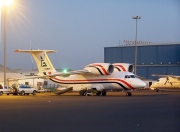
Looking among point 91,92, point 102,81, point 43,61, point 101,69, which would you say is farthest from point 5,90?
point 101,69

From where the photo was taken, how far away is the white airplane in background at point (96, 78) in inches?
1861

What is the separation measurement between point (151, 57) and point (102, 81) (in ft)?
171

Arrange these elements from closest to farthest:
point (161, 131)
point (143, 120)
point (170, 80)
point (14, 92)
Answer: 1. point (161, 131)
2. point (143, 120)
3. point (14, 92)
4. point (170, 80)

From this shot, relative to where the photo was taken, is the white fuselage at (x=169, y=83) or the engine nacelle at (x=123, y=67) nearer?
the engine nacelle at (x=123, y=67)

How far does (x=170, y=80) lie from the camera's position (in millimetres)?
69500

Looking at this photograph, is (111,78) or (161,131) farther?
(111,78)

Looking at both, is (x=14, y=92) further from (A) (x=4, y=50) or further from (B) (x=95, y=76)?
(B) (x=95, y=76)

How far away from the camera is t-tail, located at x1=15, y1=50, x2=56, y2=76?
5381 centimetres

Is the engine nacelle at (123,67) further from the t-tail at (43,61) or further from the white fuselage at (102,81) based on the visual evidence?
the t-tail at (43,61)

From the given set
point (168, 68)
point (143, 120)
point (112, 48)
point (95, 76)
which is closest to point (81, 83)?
point (95, 76)

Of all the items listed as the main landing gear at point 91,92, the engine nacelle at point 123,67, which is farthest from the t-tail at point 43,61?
the engine nacelle at point 123,67

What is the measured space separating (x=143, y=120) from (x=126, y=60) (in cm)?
8606

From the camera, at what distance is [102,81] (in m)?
48.7

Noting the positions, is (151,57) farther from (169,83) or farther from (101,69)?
(101,69)
